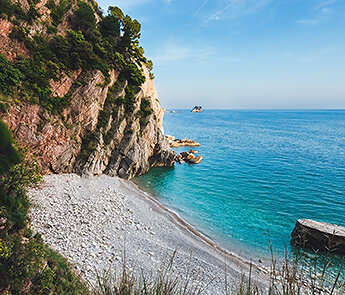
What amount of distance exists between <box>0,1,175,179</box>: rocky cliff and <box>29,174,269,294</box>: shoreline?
→ 3354 millimetres

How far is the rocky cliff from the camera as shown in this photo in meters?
22.9

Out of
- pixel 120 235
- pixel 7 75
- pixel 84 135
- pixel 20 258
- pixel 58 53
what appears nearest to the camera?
pixel 20 258

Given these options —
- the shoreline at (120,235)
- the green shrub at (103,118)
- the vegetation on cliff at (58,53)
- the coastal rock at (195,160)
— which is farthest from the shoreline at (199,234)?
the coastal rock at (195,160)

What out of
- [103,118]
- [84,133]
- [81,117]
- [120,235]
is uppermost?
[81,117]

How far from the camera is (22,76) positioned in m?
22.7

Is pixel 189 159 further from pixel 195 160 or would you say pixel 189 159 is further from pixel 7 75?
pixel 7 75

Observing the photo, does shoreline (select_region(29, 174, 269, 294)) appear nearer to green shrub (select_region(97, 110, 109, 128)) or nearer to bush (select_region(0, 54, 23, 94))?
green shrub (select_region(97, 110, 109, 128))

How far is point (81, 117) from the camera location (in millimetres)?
27625

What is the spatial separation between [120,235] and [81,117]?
1755 cm

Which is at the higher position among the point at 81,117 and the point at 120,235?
the point at 81,117

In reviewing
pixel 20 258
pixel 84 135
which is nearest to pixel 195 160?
pixel 84 135

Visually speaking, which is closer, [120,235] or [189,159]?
[120,235]

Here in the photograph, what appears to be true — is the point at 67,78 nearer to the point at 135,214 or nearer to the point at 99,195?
the point at 99,195

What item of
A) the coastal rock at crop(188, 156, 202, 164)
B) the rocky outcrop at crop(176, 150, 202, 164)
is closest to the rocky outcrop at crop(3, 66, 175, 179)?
the rocky outcrop at crop(176, 150, 202, 164)
